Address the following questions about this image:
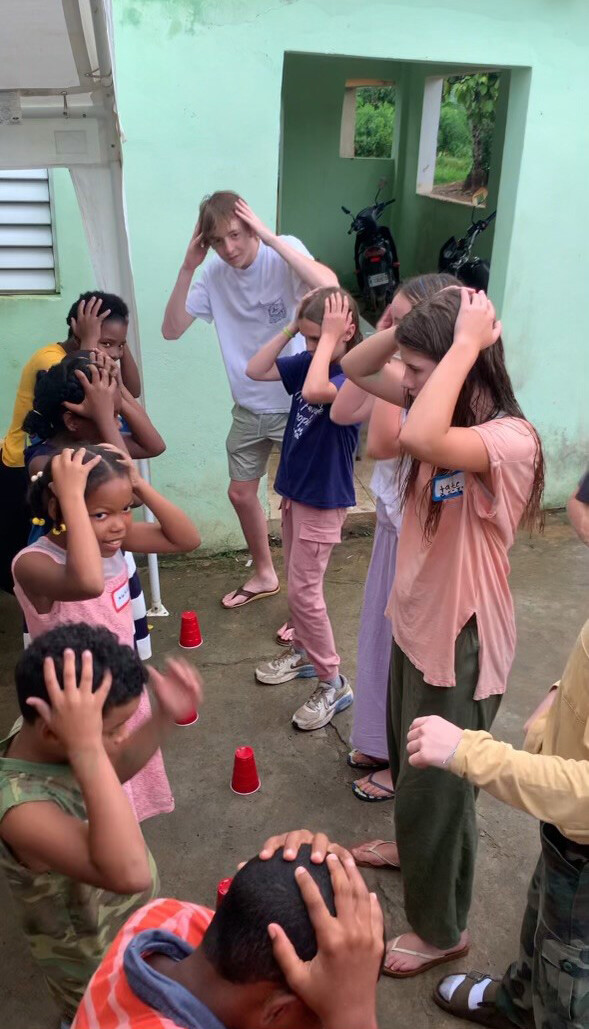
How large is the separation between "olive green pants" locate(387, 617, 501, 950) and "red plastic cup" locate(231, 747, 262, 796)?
0.90 metres

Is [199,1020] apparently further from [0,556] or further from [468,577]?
[0,556]

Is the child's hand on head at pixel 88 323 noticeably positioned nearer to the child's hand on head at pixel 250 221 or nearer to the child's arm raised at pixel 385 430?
the child's hand on head at pixel 250 221

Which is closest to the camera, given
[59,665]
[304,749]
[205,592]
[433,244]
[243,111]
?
[59,665]

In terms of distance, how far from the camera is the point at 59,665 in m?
1.49

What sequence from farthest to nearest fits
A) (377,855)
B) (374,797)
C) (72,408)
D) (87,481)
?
(374,797) < (377,855) < (72,408) < (87,481)

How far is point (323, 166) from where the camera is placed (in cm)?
1055

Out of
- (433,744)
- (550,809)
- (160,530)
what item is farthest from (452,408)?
(160,530)

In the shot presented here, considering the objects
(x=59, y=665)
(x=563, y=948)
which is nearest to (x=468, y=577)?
(x=563, y=948)

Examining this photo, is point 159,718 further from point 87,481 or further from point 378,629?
point 378,629

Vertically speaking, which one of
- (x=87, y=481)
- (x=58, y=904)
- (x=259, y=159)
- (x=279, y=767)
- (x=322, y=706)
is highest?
(x=259, y=159)

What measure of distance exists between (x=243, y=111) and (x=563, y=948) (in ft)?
13.3

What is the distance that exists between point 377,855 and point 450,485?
4.87 feet

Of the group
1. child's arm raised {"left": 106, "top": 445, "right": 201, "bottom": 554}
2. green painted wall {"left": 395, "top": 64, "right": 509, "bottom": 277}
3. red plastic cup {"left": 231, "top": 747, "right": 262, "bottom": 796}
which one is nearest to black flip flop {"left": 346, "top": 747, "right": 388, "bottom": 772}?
red plastic cup {"left": 231, "top": 747, "right": 262, "bottom": 796}

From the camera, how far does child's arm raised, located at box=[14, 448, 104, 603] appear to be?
81.0 inches
